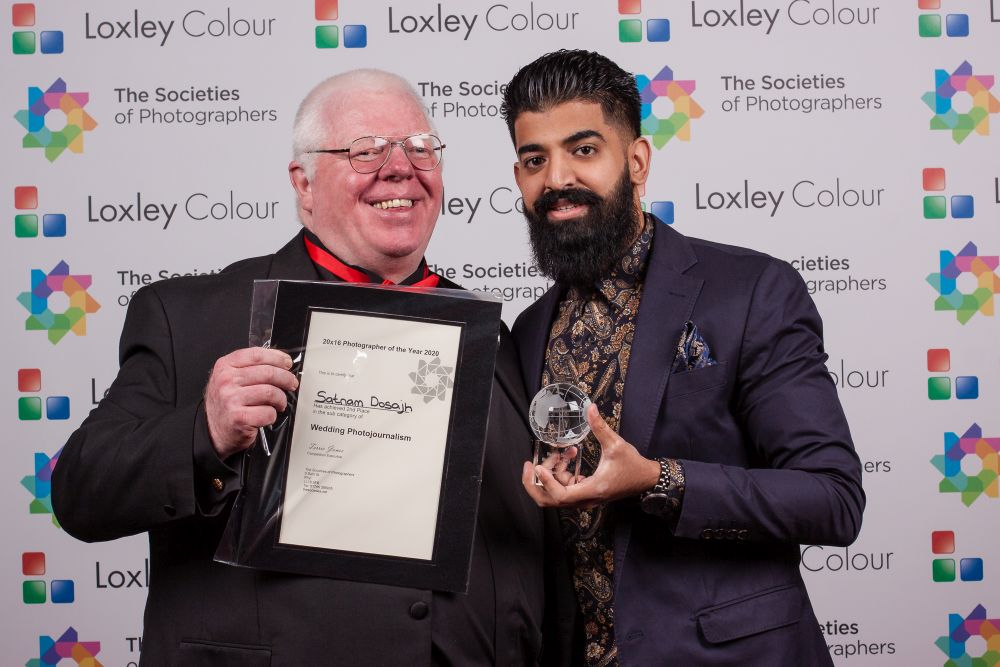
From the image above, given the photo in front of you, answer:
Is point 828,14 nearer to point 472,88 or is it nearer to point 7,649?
point 472,88

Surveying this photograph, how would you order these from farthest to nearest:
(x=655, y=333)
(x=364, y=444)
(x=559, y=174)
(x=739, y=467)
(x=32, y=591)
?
1. (x=32, y=591)
2. (x=559, y=174)
3. (x=655, y=333)
4. (x=739, y=467)
5. (x=364, y=444)

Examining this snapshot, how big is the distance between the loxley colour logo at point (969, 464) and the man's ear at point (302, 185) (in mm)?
2730

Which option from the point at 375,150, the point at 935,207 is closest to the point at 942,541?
the point at 935,207

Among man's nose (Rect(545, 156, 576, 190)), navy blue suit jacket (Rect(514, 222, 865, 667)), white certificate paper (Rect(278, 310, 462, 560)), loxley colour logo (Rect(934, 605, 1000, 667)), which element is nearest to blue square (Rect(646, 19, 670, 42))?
man's nose (Rect(545, 156, 576, 190))

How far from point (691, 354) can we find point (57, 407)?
2720 mm

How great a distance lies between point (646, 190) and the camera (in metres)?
3.71

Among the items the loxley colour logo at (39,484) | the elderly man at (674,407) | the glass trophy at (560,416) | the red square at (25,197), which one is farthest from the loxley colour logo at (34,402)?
the glass trophy at (560,416)

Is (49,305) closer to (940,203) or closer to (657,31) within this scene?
(657,31)

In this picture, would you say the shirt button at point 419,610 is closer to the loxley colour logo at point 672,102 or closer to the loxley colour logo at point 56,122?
the loxley colour logo at point 672,102

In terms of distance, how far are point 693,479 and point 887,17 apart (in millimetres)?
2678

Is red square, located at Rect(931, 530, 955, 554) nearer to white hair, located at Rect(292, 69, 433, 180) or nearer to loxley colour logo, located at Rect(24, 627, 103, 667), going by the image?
white hair, located at Rect(292, 69, 433, 180)

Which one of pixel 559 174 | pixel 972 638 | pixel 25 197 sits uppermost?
pixel 25 197

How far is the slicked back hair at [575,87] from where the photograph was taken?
2.20 meters

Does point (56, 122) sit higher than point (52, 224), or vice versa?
point (56, 122)
